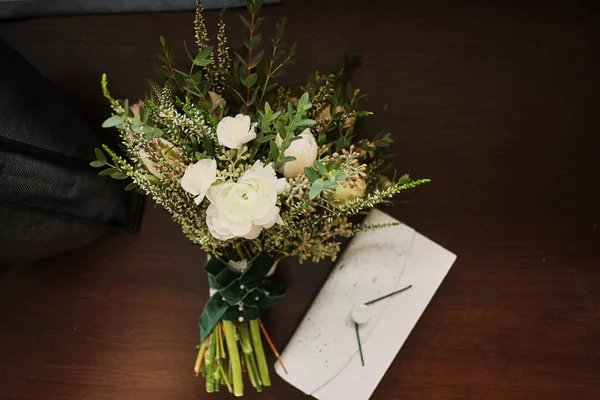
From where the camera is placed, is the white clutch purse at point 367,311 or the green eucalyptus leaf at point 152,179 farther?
the white clutch purse at point 367,311

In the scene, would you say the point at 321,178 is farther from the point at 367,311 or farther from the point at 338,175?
the point at 367,311

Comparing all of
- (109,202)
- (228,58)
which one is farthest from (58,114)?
(228,58)

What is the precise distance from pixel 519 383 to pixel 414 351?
190 millimetres

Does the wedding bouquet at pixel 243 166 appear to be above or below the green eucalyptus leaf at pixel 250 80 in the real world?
below

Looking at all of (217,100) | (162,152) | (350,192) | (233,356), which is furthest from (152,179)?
(233,356)

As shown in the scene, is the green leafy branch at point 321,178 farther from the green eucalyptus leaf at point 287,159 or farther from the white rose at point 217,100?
the white rose at point 217,100

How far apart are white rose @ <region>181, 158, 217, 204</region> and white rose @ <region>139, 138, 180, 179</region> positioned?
66 millimetres

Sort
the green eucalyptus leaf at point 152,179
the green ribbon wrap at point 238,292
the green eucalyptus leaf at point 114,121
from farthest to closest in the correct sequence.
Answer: the green ribbon wrap at point 238,292 < the green eucalyptus leaf at point 152,179 < the green eucalyptus leaf at point 114,121

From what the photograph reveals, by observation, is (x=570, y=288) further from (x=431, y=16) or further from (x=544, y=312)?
(x=431, y=16)

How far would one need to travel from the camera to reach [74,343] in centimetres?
100

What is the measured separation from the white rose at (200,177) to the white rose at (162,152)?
66 mm

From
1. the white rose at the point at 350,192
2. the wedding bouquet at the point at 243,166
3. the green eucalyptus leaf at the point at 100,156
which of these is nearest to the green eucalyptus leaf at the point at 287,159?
the wedding bouquet at the point at 243,166

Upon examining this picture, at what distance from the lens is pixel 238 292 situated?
0.85 m

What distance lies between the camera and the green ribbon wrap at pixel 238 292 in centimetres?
85
